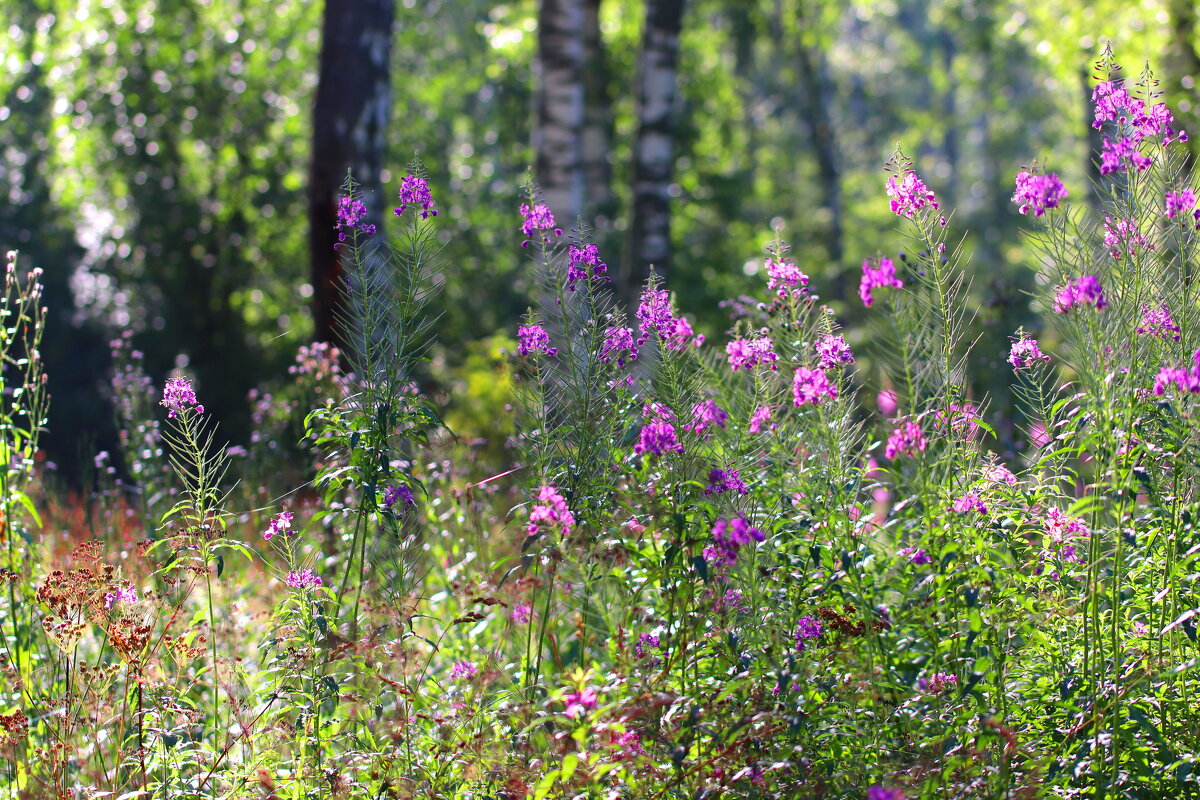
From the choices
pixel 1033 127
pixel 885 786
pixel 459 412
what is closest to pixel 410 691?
pixel 885 786

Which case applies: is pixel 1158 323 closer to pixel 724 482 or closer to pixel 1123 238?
pixel 1123 238

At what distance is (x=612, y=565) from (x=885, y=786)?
37.4 inches

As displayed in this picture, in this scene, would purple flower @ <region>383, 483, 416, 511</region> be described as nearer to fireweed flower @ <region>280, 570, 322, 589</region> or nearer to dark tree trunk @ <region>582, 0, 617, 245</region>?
fireweed flower @ <region>280, 570, 322, 589</region>

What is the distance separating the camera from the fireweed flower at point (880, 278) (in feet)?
9.07

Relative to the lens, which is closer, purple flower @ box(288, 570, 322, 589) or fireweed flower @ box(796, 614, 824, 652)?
fireweed flower @ box(796, 614, 824, 652)

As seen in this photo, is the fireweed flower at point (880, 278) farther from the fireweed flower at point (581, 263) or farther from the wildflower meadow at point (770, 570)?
the fireweed flower at point (581, 263)

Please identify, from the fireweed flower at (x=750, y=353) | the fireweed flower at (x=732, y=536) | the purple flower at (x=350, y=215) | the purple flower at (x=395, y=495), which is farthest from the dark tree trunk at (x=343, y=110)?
the fireweed flower at (x=732, y=536)

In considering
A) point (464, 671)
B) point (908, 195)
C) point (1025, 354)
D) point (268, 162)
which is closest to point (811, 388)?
point (908, 195)

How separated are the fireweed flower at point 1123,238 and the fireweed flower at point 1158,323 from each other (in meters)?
0.18

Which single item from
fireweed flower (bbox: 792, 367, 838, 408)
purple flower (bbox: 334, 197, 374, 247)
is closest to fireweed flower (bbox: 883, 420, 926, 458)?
fireweed flower (bbox: 792, 367, 838, 408)

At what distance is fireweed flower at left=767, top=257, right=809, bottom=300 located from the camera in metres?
3.14

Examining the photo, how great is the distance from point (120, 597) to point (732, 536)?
1.90 metres

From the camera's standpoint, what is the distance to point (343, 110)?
23.4 feet

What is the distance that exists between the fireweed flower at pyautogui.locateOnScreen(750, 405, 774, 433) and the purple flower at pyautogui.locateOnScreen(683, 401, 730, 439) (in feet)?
0.30
